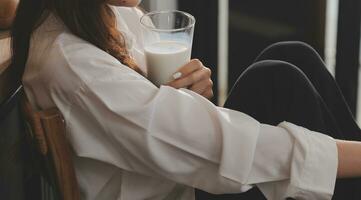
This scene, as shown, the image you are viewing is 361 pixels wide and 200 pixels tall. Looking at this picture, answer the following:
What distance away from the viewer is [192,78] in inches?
48.1

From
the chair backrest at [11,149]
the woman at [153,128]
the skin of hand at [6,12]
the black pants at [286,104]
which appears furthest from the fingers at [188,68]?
the skin of hand at [6,12]

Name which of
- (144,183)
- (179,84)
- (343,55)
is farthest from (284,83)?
(343,55)

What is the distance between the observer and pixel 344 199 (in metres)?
1.37

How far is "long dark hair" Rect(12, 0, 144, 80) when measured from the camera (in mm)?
1153

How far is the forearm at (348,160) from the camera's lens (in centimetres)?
111

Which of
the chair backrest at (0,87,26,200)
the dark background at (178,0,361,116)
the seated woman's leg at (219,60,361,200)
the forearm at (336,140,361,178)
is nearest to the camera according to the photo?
the chair backrest at (0,87,26,200)

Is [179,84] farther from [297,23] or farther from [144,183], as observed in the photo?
[297,23]

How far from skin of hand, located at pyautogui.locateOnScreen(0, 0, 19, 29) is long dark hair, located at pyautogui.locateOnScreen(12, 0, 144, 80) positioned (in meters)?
0.23

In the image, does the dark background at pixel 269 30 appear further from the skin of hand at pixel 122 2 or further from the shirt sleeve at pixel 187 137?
the shirt sleeve at pixel 187 137

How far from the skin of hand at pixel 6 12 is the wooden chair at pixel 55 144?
0.36 metres

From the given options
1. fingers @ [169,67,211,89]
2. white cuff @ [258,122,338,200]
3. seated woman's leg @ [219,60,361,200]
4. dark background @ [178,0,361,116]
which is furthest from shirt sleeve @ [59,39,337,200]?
dark background @ [178,0,361,116]

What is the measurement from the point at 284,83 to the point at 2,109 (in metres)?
0.64

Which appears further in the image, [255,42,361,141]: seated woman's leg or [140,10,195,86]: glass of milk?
[255,42,361,141]: seated woman's leg

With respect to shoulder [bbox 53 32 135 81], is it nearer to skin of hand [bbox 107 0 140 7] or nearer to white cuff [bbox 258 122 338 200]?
skin of hand [bbox 107 0 140 7]
